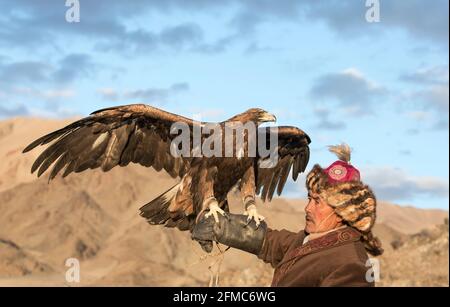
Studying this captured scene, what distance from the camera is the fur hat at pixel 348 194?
15.0 ft

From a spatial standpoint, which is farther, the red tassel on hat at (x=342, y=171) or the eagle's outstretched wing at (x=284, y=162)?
the eagle's outstretched wing at (x=284, y=162)

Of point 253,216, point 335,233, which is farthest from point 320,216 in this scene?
point 253,216

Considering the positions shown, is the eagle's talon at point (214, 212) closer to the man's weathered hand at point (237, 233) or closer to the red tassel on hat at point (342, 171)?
the man's weathered hand at point (237, 233)

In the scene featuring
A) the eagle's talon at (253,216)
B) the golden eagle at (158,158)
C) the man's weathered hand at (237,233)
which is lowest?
the man's weathered hand at (237,233)

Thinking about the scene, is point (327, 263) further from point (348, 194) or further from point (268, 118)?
point (268, 118)

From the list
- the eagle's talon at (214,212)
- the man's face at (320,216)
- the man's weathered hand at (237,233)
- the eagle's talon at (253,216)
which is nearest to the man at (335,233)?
the man's face at (320,216)

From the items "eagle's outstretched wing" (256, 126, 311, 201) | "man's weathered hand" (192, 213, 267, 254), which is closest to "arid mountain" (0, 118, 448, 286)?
"eagle's outstretched wing" (256, 126, 311, 201)

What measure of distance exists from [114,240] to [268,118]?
56.0 m

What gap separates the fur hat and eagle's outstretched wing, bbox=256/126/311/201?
351 centimetres

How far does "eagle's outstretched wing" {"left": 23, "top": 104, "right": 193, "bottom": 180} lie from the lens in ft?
24.3

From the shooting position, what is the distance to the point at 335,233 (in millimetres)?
4668

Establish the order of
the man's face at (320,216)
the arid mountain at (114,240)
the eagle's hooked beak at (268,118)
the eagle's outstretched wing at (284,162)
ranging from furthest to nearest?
the arid mountain at (114,240)
the eagle's outstretched wing at (284,162)
the eagle's hooked beak at (268,118)
the man's face at (320,216)

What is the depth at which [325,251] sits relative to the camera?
181 inches
